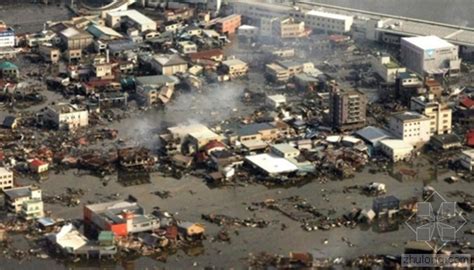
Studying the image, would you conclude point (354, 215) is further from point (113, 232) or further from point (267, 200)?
point (113, 232)

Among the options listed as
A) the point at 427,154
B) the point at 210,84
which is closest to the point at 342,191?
Answer: the point at 427,154

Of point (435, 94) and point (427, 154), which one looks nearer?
point (427, 154)

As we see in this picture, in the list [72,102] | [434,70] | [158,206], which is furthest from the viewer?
[434,70]

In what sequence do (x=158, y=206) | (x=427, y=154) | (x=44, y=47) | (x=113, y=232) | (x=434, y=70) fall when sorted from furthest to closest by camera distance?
(x=44, y=47) < (x=434, y=70) < (x=427, y=154) < (x=158, y=206) < (x=113, y=232)

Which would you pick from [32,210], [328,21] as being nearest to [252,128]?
[32,210]

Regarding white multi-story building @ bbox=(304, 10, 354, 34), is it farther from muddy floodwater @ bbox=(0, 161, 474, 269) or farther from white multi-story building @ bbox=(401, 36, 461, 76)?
muddy floodwater @ bbox=(0, 161, 474, 269)

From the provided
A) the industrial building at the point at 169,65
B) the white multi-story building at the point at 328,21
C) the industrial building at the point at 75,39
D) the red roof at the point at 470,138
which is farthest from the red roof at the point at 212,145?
the white multi-story building at the point at 328,21
